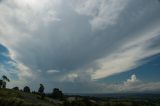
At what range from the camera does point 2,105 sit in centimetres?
9181

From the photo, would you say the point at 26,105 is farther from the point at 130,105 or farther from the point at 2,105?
the point at 130,105

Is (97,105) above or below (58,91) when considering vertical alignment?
below

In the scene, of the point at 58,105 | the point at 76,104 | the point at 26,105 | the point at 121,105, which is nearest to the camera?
the point at 26,105

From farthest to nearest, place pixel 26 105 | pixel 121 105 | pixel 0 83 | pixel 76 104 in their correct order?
1. pixel 0 83
2. pixel 121 105
3. pixel 76 104
4. pixel 26 105

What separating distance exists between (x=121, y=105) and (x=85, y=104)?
2330cm

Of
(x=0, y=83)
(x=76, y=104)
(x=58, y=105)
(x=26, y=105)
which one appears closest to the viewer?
(x=26, y=105)

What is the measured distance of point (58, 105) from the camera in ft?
422

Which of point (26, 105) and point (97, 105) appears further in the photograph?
point (97, 105)

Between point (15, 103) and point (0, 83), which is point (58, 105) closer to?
point (15, 103)

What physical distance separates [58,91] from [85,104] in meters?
77.5

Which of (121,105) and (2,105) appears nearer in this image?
(2,105)

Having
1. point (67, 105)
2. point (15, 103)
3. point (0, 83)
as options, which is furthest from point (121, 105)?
point (0, 83)

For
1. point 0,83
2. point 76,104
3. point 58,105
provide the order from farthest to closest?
point 0,83
point 58,105
point 76,104

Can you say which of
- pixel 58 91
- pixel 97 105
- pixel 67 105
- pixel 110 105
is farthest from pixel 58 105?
pixel 58 91
